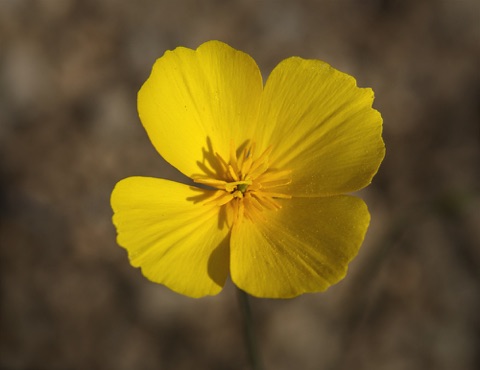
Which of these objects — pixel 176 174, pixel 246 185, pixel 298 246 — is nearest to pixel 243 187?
pixel 246 185

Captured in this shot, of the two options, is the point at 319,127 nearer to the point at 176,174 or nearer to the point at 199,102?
the point at 199,102

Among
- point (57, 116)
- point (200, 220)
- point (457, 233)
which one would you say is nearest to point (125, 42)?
point (57, 116)

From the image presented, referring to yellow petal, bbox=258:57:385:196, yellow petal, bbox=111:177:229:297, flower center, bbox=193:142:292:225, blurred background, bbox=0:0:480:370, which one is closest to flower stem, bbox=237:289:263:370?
yellow petal, bbox=111:177:229:297

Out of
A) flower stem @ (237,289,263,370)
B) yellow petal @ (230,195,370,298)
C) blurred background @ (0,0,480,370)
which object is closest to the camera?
yellow petal @ (230,195,370,298)

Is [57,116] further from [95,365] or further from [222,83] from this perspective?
[222,83]

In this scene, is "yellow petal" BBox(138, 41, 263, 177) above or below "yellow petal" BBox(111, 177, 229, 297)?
above

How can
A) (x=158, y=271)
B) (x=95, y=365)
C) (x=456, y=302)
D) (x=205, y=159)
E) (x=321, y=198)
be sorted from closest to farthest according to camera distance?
(x=158, y=271) < (x=321, y=198) < (x=205, y=159) < (x=95, y=365) < (x=456, y=302)

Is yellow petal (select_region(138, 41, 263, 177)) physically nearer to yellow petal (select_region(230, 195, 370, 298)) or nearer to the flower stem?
yellow petal (select_region(230, 195, 370, 298))
